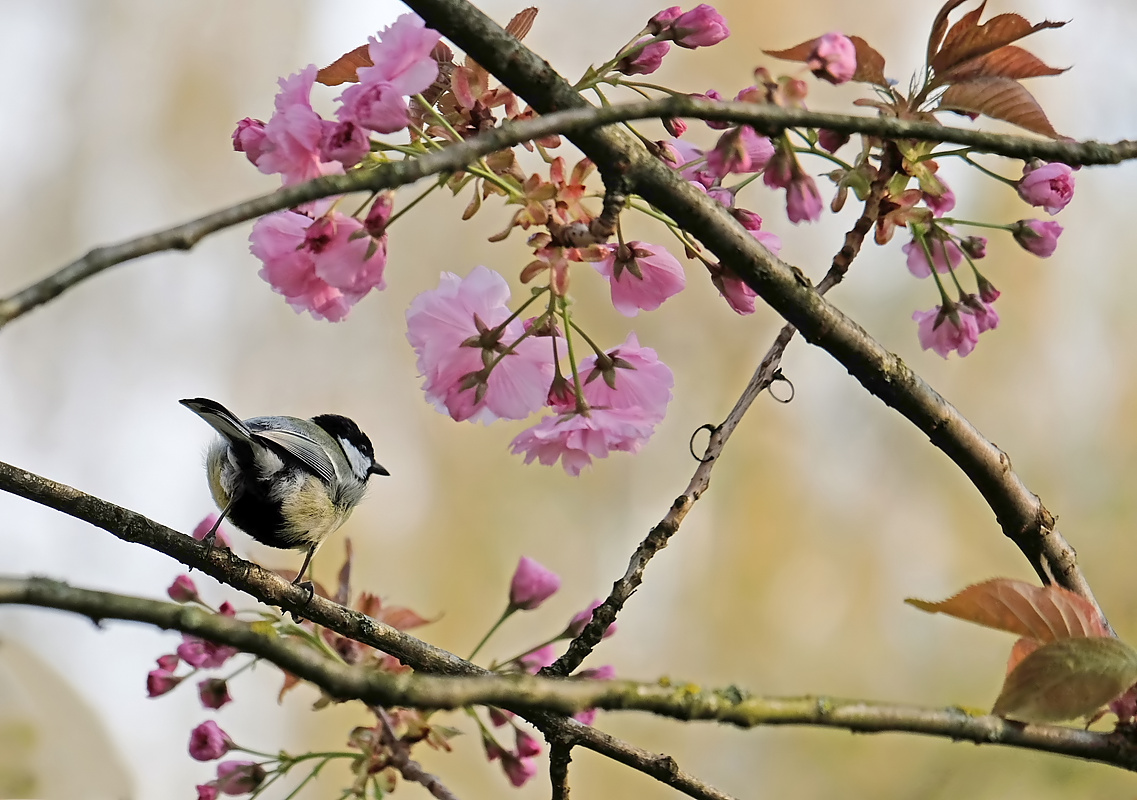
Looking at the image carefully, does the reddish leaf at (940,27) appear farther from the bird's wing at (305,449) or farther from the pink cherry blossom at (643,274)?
the bird's wing at (305,449)

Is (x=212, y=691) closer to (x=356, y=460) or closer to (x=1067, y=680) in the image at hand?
(x=356, y=460)

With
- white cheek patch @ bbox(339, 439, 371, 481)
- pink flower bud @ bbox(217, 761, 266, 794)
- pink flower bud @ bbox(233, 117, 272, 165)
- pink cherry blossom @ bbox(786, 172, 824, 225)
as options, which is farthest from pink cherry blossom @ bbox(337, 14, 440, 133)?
white cheek patch @ bbox(339, 439, 371, 481)

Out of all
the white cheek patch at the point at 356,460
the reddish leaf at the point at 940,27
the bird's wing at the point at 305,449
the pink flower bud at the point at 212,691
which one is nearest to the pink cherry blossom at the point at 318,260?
the reddish leaf at the point at 940,27

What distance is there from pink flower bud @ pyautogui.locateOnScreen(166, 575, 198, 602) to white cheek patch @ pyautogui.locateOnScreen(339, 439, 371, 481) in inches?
17.1

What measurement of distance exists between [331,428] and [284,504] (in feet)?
1.08

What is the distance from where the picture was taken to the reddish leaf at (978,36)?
632mm

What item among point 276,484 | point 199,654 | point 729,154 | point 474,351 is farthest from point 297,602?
point 276,484

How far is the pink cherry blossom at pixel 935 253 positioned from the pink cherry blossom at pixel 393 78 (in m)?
0.37

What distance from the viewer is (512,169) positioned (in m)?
0.65

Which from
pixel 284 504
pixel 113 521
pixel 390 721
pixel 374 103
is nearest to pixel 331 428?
pixel 284 504

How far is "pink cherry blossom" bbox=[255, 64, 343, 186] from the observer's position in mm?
625

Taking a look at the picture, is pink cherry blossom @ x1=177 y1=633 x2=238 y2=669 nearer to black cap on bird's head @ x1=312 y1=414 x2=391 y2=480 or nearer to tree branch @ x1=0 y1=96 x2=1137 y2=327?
black cap on bird's head @ x1=312 y1=414 x2=391 y2=480

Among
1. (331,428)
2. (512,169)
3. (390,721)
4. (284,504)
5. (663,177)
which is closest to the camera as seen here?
(663,177)

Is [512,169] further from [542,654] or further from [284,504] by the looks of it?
[284,504]
